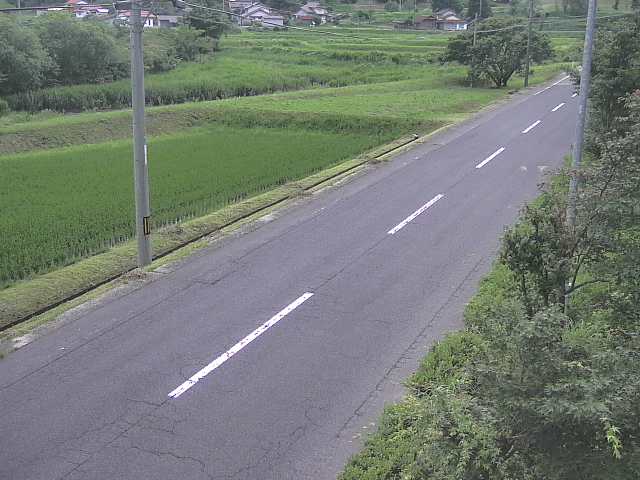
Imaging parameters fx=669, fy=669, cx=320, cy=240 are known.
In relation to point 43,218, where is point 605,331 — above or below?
above

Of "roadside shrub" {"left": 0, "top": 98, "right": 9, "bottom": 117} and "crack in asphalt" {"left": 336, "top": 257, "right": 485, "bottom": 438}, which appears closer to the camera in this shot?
"crack in asphalt" {"left": 336, "top": 257, "right": 485, "bottom": 438}

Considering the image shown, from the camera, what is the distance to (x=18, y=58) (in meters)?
33.5

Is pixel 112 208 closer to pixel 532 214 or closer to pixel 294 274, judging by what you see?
pixel 294 274

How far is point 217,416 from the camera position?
750cm

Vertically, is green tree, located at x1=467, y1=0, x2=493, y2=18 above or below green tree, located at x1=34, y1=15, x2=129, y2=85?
above

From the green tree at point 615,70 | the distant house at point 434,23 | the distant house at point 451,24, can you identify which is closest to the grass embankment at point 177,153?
the green tree at point 615,70

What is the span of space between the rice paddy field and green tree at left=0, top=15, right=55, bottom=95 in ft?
5.01

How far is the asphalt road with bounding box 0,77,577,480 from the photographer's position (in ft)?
22.6

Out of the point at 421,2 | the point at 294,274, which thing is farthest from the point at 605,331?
the point at 421,2

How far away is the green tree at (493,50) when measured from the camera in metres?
39.8

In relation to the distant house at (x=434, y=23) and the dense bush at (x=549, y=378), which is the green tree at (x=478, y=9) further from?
the dense bush at (x=549, y=378)

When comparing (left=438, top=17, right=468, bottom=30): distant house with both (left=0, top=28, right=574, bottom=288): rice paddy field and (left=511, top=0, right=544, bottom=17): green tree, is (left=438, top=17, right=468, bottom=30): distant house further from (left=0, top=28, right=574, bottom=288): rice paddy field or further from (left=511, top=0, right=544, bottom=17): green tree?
(left=0, top=28, right=574, bottom=288): rice paddy field

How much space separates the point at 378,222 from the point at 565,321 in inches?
389

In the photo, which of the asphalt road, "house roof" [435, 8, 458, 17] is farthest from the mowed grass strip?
"house roof" [435, 8, 458, 17]
